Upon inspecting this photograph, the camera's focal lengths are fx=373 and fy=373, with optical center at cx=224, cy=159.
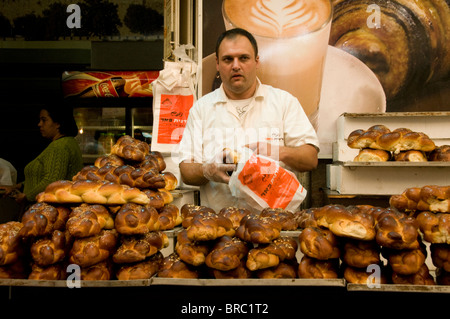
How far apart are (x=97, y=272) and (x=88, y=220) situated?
184 millimetres

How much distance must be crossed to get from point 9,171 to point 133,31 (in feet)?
9.74

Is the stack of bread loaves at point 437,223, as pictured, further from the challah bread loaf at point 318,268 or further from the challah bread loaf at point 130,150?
the challah bread loaf at point 130,150

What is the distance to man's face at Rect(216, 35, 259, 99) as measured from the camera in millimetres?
2602

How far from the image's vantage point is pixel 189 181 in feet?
8.96

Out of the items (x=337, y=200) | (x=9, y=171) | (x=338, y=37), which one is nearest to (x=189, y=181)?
(x=337, y=200)

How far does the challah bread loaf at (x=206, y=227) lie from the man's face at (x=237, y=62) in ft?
4.86

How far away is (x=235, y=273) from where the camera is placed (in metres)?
1.29

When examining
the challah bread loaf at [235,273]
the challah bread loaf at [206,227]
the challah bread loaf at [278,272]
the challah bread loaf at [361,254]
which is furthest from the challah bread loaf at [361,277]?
the challah bread loaf at [206,227]

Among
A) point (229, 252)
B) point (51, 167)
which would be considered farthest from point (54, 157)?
point (229, 252)

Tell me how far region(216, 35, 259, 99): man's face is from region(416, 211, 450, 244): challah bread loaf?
1.65m

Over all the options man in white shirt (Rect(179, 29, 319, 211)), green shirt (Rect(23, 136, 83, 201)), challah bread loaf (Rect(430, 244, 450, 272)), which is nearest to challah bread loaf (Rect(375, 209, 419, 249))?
challah bread loaf (Rect(430, 244, 450, 272))

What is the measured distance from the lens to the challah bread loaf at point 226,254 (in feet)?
4.12
